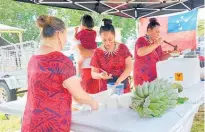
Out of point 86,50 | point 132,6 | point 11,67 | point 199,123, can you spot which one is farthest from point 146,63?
point 11,67

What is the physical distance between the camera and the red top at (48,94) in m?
1.03

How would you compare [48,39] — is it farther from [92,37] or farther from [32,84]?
[92,37]

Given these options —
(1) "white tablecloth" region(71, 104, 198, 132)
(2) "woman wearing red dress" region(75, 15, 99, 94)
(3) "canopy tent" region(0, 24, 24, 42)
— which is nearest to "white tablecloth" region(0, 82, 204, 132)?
(1) "white tablecloth" region(71, 104, 198, 132)

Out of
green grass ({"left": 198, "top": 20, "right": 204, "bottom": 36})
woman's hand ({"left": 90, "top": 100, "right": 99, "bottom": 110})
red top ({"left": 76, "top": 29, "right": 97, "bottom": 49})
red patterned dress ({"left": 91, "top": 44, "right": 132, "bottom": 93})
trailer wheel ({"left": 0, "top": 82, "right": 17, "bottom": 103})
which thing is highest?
green grass ({"left": 198, "top": 20, "right": 204, "bottom": 36})

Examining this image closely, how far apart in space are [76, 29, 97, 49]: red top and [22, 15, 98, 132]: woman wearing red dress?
4.38 ft

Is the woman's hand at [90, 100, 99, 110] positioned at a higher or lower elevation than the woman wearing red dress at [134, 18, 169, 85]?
lower

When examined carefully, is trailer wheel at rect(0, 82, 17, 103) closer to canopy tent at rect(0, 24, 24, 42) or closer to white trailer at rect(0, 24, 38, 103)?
white trailer at rect(0, 24, 38, 103)

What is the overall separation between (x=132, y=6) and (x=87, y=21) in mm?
1728

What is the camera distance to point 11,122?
10.0 ft

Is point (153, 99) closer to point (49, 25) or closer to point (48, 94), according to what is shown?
point (48, 94)

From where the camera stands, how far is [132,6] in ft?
12.9

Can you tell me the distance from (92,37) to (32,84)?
147cm

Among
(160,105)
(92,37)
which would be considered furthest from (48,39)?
(92,37)

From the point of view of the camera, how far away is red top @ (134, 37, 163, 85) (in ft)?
7.06
